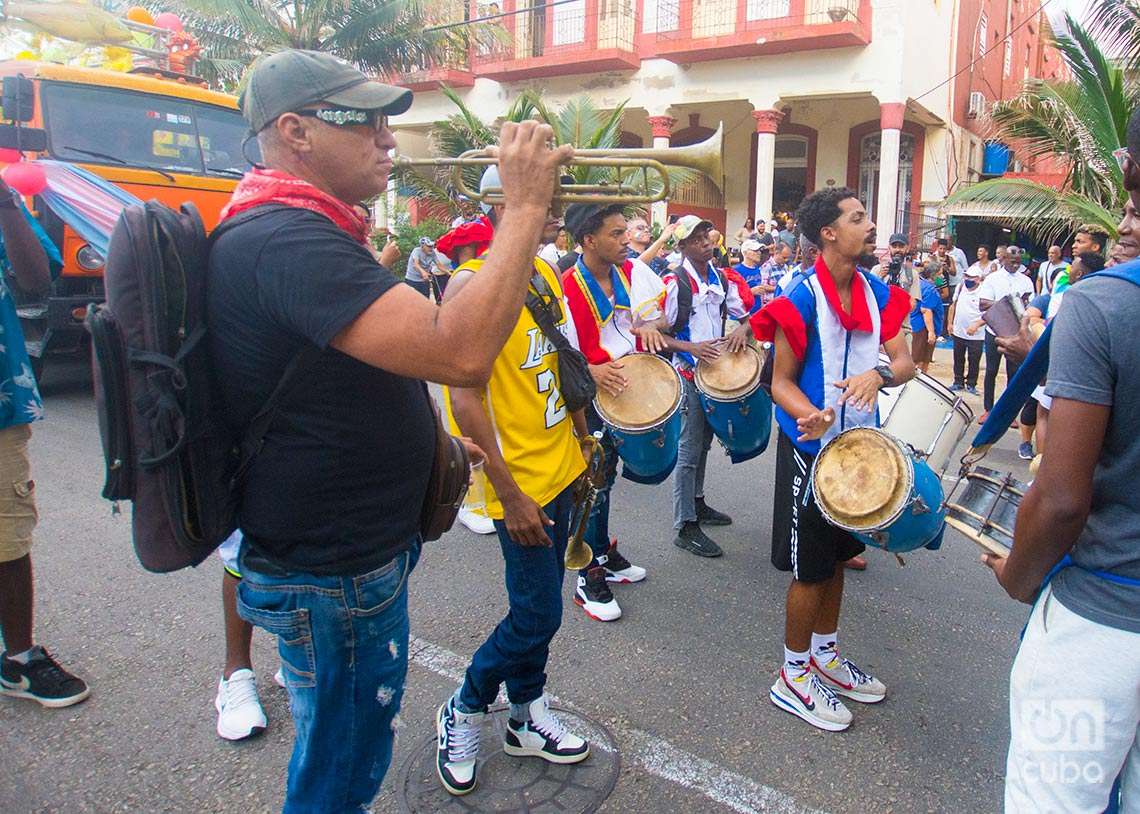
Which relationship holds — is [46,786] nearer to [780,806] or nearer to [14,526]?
[14,526]

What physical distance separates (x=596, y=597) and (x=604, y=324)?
1289mm

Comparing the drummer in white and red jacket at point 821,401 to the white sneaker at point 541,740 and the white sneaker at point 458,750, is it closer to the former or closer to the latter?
the white sneaker at point 541,740

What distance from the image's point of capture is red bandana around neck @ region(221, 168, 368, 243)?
5.49ft

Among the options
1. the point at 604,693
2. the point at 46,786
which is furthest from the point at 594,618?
the point at 46,786

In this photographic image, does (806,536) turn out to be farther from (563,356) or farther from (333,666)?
(333,666)

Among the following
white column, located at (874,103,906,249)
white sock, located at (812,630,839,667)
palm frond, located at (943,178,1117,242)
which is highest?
white column, located at (874,103,906,249)

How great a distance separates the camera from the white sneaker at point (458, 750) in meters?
2.65

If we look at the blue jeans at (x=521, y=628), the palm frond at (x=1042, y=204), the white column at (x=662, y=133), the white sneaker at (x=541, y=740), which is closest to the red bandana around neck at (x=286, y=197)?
the blue jeans at (x=521, y=628)

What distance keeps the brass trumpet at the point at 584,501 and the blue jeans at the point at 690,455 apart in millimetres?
1494

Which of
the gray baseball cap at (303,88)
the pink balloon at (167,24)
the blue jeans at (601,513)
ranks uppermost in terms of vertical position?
the pink balloon at (167,24)

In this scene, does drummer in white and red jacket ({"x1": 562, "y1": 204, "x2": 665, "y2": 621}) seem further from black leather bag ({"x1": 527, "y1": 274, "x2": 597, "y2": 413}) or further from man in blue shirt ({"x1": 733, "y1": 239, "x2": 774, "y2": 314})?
man in blue shirt ({"x1": 733, "y1": 239, "x2": 774, "y2": 314})

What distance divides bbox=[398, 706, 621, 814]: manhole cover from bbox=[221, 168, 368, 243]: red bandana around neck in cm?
180

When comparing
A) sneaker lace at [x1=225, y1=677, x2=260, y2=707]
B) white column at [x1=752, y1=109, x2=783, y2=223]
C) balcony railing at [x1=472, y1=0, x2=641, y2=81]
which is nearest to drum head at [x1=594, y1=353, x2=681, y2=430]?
sneaker lace at [x1=225, y1=677, x2=260, y2=707]

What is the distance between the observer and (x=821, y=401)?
10.2 ft
